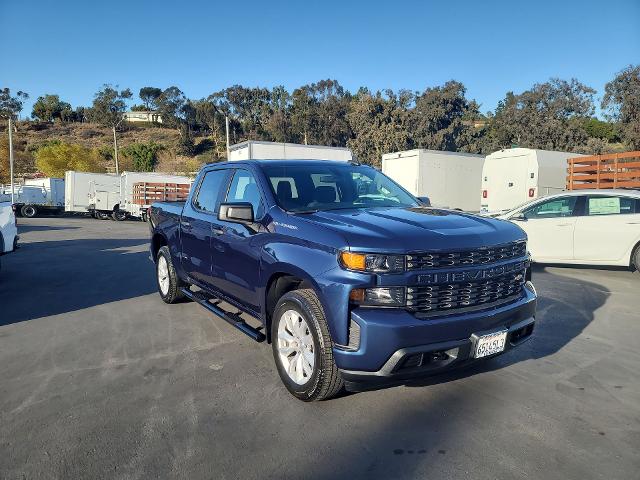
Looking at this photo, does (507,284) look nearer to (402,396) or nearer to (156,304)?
(402,396)

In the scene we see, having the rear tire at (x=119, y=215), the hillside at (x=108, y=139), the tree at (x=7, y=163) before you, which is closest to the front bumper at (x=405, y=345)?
the rear tire at (x=119, y=215)

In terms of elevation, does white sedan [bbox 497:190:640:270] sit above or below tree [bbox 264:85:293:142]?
below

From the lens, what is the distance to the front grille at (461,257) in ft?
10.4

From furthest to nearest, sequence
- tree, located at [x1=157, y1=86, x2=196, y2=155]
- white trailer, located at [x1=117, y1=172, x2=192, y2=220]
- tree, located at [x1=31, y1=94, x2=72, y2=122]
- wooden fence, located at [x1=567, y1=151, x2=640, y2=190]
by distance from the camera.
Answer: tree, located at [x1=31, y1=94, x2=72, y2=122] < tree, located at [x1=157, y1=86, x2=196, y2=155] < white trailer, located at [x1=117, y1=172, x2=192, y2=220] < wooden fence, located at [x1=567, y1=151, x2=640, y2=190]

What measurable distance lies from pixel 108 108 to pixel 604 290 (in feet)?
286

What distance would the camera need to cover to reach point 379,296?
3119 millimetres

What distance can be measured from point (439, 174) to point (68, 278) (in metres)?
13.1

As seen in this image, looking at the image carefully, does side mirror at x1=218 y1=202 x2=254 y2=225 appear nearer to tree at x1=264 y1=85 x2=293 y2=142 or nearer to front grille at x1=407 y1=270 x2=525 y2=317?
front grille at x1=407 y1=270 x2=525 y2=317

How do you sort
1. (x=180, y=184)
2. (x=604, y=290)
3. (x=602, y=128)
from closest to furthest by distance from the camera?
(x=604, y=290), (x=180, y=184), (x=602, y=128)

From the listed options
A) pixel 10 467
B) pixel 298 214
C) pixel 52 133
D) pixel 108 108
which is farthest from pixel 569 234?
pixel 52 133

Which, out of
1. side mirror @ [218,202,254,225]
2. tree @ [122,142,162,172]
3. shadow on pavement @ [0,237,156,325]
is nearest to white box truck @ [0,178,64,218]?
shadow on pavement @ [0,237,156,325]

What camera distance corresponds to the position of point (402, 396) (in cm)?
375

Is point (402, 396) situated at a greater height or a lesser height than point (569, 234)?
lesser

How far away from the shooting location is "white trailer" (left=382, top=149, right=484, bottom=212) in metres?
17.3
